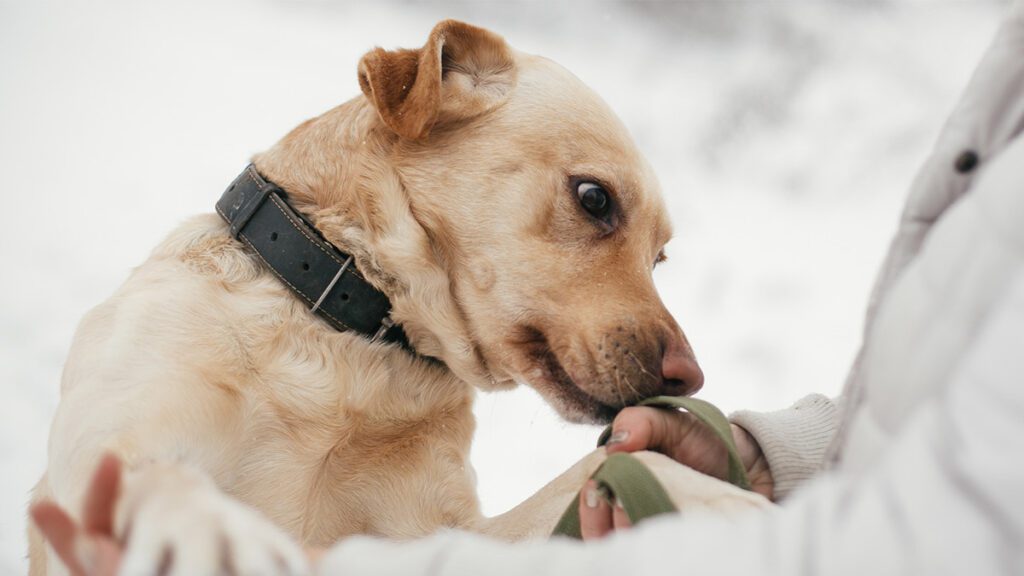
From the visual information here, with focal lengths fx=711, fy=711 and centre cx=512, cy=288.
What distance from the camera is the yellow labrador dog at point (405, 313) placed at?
1849mm

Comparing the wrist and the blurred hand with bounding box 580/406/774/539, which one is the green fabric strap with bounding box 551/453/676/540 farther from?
the wrist

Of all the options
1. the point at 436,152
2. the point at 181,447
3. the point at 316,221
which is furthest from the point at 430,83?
the point at 181,447

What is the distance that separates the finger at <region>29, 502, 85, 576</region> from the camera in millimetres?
882

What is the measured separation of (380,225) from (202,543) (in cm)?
135

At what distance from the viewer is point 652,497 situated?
113 centimetres

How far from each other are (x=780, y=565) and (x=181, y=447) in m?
1.35

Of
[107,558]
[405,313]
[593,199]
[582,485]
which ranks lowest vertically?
[582,485]

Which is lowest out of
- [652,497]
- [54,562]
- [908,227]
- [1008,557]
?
[54,562]

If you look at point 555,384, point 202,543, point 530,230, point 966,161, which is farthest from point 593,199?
point 202,543

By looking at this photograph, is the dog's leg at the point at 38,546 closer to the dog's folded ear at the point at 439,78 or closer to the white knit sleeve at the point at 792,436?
the dog's folded ear at the point at 439,78

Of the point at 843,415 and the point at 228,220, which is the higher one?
the point at 843,415

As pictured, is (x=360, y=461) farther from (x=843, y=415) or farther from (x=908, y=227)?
(x=908, y=227)

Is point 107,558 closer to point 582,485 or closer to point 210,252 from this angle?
point 582,485

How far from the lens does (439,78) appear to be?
2.17 metres
